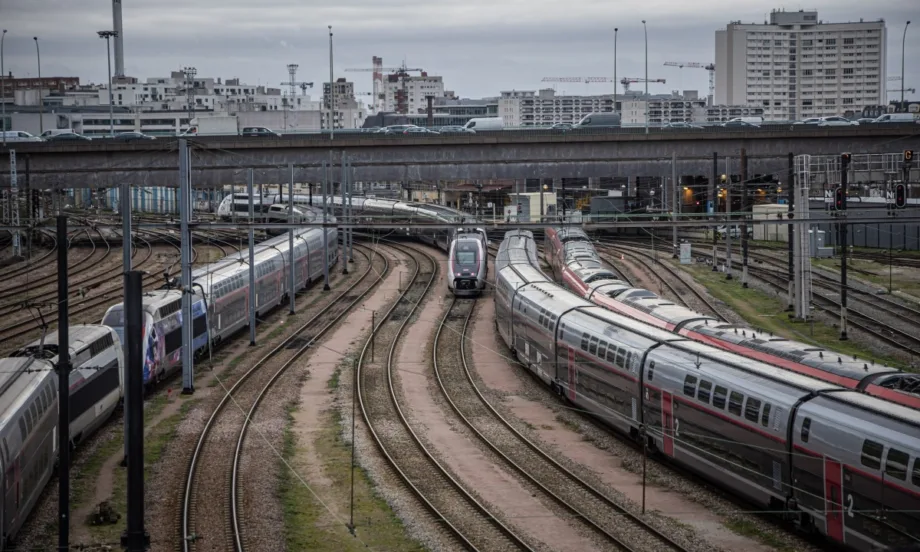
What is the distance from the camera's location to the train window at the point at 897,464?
57.6 feet

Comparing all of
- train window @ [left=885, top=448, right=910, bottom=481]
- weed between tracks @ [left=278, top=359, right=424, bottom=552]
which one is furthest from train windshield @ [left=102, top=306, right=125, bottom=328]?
train window @ [left=885, top=448, right=910, bottom=481]

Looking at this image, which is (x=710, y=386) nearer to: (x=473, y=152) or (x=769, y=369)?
(x=769, y=369)

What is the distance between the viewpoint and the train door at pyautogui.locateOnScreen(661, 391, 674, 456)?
25391 millimetres

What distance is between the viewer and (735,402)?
2250 centimetres

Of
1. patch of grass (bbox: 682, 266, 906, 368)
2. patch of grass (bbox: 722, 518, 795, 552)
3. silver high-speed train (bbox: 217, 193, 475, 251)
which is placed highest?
silver high-speed train (bbox: 217, 193, 475, 251)

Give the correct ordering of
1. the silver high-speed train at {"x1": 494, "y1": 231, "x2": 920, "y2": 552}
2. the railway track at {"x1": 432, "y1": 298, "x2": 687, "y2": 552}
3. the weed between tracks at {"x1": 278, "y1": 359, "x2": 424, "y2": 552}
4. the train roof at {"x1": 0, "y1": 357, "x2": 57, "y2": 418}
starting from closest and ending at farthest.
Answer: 1. the silver high-speed train at {"x1": 494, "y1": 231, "x2": 920, "y2": 552}
2. the train roof at {"x1": 0, "y1": 357, "x2": 57, "y2": 418}
3. the railway track at {"x1": 432, "y1": 298, "x2": 687, "y2": 552}
4. the weed between tracks at {"x1": 278, "y1": 359, "x2": 424, "y2": 552}

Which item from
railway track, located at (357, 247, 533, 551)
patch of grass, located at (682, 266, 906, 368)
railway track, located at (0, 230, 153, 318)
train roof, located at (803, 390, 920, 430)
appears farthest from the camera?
railway track, located at (0, 230, 153, 318)

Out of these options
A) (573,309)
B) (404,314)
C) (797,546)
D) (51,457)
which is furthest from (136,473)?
(404,314)

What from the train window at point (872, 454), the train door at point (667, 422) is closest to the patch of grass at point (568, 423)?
the train door at point (667, 422)

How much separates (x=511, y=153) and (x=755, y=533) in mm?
64636

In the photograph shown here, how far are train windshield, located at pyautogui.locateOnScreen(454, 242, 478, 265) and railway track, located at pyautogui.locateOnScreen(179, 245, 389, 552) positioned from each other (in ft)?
38.2

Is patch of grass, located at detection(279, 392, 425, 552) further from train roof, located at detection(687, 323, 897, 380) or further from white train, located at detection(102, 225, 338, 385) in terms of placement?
train roof, located at detection(687, 323, 897, 380)

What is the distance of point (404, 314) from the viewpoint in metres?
52.4

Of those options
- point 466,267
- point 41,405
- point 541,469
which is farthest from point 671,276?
point 41,405
